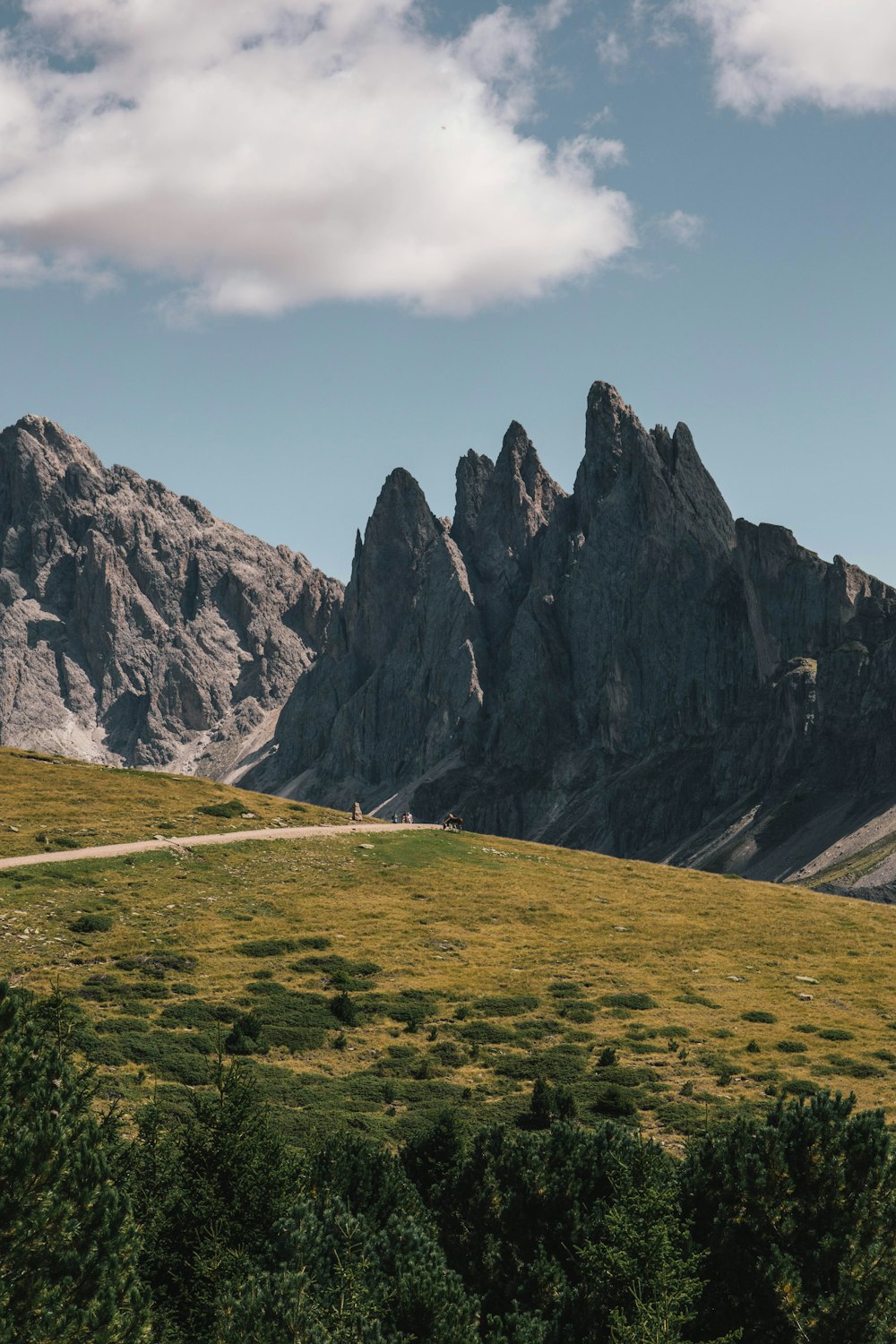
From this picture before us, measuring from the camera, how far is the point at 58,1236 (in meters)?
18.4

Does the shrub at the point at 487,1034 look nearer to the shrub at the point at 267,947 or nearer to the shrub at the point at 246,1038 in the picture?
the shrub at the point at 246,1038

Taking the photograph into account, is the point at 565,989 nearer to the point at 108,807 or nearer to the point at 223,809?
the point at 223,809

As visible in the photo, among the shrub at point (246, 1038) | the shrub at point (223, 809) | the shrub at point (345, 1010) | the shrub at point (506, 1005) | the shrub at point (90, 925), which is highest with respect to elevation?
the shrub at point (223, 809)

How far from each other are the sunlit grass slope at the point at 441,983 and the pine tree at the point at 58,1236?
1439cm

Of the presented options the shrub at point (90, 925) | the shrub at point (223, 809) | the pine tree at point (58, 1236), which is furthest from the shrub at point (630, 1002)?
the shrub at point (223, 809)

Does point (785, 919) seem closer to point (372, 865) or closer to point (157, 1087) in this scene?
point (372, 865)

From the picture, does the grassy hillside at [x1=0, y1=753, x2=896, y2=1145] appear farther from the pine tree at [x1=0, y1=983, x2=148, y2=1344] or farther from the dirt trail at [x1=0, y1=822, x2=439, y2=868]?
the pine tree at [x1=0, y1=983, x2=148, y2=1344]

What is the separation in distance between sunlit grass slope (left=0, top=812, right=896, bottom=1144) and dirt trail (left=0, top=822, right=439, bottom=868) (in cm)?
153

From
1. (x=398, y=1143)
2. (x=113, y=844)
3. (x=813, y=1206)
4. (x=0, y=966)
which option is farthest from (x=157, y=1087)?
(x=113, y=844)

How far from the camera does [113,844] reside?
220 ft

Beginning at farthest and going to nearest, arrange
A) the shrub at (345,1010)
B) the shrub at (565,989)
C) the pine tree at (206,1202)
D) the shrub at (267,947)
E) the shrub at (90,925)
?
the shrub at (267,947) → the shrub at (90,925) → the shrub at (565,989) → the shrub at (345,1010) → the pine tree at (206,1202)

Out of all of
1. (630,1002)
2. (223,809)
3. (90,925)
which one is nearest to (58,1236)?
(630,1002)

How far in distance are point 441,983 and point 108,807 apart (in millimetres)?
34892

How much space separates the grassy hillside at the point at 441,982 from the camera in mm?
38719
